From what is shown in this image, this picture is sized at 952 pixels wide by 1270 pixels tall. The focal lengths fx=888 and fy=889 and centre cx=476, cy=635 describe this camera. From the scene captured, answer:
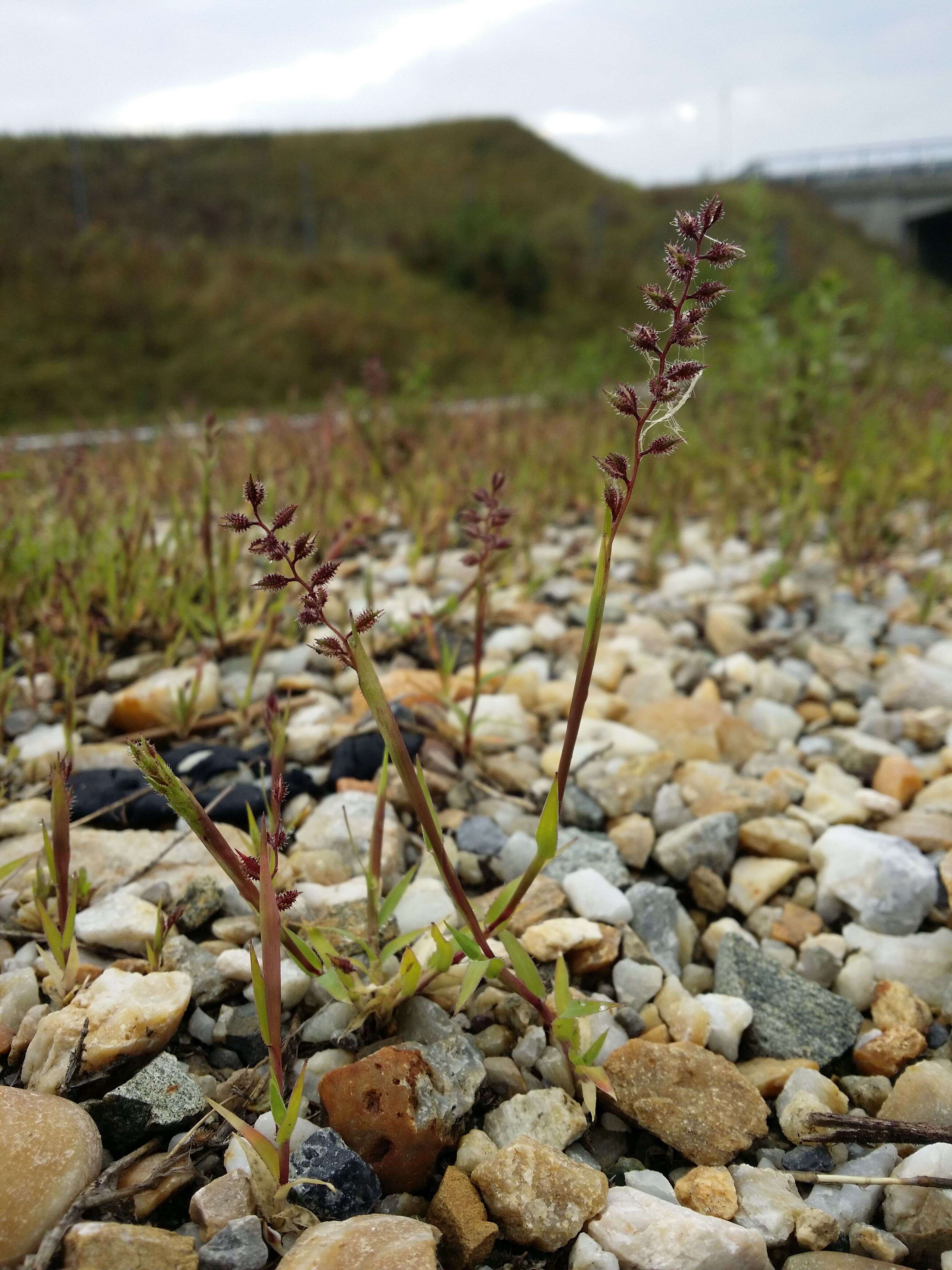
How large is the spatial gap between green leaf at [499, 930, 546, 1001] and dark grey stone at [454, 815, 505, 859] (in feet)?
1.75

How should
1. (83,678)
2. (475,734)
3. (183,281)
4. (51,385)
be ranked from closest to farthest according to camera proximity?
(475,734), (83,678), (51,385), (183,281)

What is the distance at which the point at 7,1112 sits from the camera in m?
1.12

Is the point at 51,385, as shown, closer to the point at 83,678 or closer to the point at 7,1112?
the point at 83,678

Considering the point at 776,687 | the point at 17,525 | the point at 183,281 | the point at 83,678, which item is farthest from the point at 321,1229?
the point at 183,281

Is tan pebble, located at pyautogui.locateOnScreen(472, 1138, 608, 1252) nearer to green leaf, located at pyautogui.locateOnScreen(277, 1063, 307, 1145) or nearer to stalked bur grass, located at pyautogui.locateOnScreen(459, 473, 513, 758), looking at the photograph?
green leaf, located at pyautogui.locateOnScreen(277, 1063, 307, 1145)

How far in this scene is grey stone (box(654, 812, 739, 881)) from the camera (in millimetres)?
1890

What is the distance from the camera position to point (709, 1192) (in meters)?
1.23

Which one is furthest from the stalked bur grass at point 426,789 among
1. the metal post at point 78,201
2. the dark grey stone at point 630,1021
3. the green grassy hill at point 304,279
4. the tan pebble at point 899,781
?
the metal post at point 78,201

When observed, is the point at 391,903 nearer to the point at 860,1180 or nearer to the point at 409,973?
the point at 409,973

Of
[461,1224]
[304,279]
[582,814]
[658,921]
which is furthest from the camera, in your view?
[304,279]

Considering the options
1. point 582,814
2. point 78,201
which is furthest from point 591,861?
point 78,201

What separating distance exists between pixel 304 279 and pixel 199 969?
18076 mm

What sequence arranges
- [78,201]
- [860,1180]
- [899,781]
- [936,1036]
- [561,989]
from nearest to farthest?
[860,1180]
[561,989]
[936,1036]
[899,781]
[78,201]

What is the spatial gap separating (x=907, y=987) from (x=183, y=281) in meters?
17.7
